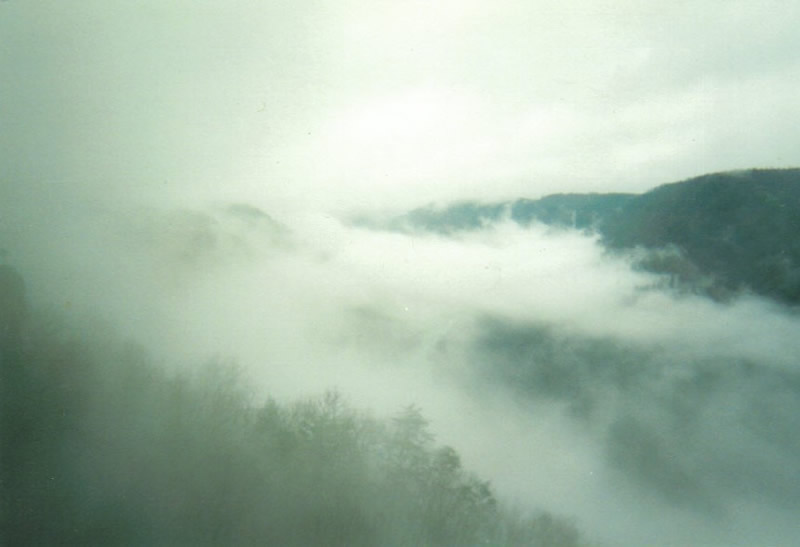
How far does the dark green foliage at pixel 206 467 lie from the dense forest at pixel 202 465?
67 mm

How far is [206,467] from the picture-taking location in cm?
2545

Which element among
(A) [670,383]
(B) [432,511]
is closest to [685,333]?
(A) [670,383]

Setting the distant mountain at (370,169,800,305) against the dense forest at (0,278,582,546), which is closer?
the dense forest at (0,278,582,546)

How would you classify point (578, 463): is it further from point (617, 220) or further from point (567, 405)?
point (617, 220)

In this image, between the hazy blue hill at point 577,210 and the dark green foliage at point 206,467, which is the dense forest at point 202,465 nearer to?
the dark green foliage at point 206,467

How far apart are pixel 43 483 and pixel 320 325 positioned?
3837cm

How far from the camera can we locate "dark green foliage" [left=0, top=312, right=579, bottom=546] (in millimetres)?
18500

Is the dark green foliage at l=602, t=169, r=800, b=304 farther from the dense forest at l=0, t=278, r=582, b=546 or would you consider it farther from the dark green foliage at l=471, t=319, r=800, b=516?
the dense forest at l=0, t=278, r=582, b=546

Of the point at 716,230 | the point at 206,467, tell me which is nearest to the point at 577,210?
the point at 716,230

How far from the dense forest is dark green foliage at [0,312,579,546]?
0.07m

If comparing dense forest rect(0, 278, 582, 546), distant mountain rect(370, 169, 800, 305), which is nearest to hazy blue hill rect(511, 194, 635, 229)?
distant mountain rect(370, 169, 800, 305)

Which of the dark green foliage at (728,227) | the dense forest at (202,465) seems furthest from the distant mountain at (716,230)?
the dense forest at (202,465)

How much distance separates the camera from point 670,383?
96.4 metres

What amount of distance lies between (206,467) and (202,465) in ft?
0.82
